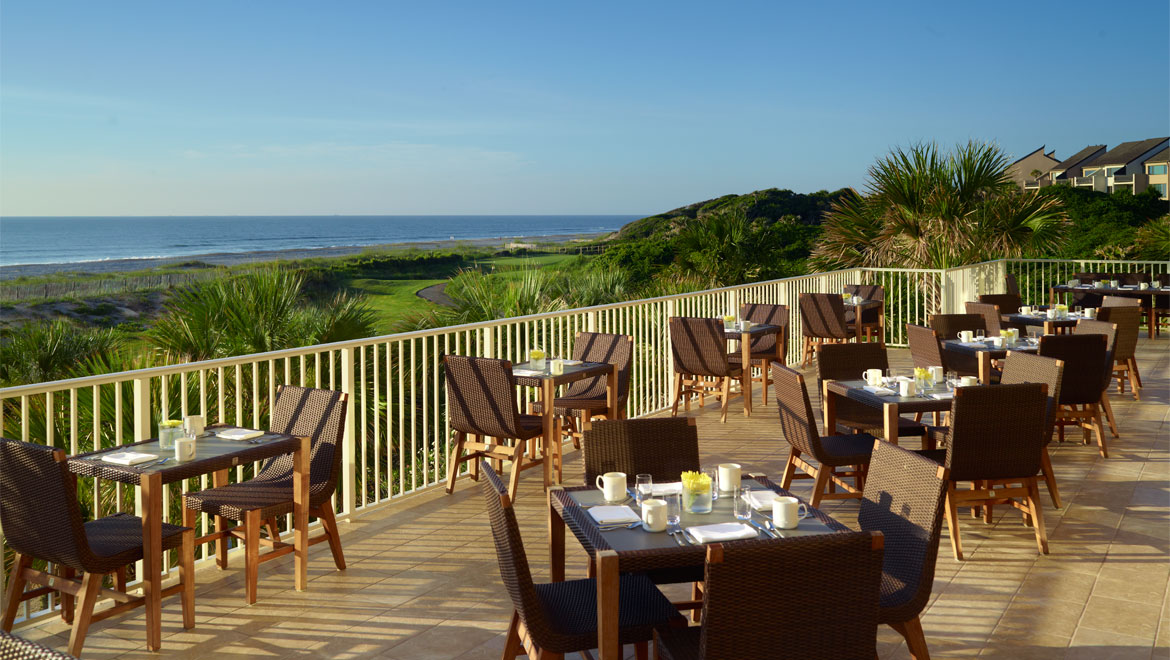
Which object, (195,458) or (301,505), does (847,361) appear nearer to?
(301,505)

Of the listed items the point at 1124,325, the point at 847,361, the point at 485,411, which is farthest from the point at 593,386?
the point at 1124,325

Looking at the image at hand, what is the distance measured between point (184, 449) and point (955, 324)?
22.7ft

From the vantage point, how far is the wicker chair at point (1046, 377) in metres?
5.43

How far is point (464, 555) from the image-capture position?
490 centimetres

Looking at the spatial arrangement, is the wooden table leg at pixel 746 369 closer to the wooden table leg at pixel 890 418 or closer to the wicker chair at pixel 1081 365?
the wicker chair at pixel 1081 365

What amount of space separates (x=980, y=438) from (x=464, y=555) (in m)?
2.67

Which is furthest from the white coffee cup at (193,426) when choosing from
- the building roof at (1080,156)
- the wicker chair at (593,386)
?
the building roof at (1080,156)

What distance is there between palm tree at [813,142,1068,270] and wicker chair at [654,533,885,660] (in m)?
13.8

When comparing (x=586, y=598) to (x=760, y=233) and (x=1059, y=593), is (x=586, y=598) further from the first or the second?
(x=760, y=233)

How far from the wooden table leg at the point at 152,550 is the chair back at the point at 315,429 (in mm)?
853

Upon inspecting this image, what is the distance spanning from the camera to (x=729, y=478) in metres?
3.50

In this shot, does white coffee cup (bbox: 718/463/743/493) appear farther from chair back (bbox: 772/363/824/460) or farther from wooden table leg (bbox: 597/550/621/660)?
chair back (bbox: 772/363/824/460)

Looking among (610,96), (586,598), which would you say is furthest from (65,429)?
(610,96)

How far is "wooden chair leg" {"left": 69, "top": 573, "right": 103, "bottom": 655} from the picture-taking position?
11.6ft
